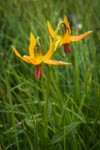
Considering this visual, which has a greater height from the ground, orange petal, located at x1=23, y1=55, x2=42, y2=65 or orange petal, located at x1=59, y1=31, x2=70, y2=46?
orange petal, located at x1=59, y1=31, x2=70, y2=46

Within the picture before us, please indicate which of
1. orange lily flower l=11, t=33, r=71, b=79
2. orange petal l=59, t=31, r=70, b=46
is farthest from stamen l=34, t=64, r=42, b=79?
orange petal l=59, t=31, r=70, b=46

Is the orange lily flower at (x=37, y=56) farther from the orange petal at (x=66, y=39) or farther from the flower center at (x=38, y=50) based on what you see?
the orange petal at (x=66, y=39)

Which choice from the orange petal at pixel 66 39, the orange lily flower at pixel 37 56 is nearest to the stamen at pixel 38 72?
the orange lily flower at pixel 37 56

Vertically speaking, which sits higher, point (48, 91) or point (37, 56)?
point (37, 56)

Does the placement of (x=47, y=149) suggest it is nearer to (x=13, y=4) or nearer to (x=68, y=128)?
(x=68, y=128)

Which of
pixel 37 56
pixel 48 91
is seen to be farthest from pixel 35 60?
pixel 48 91

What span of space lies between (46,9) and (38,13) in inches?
10.9

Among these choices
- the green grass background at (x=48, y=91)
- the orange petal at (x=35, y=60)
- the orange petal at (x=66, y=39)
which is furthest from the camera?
the green grass background at (x=48, y=91)

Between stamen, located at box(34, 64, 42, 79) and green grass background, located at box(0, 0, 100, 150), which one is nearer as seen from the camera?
stamen, located at box(34, 64, 42, 79)

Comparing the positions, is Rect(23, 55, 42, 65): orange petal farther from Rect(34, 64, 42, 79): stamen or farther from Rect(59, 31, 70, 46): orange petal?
Rect(59, 31, 70, 46): orange petal

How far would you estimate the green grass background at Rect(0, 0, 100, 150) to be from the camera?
1577 mm

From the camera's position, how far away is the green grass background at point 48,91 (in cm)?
158

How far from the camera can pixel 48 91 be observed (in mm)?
1456

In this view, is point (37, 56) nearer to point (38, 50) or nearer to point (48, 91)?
point (38, 50)
